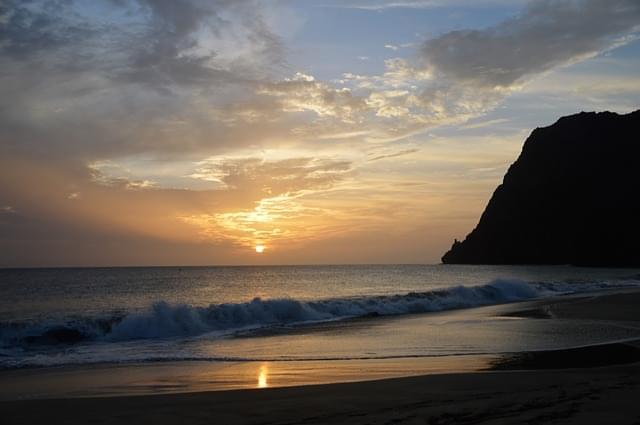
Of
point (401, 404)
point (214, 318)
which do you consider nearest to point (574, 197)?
point (214, 318)

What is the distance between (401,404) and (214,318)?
18835 mm

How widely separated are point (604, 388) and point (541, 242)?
13536cm

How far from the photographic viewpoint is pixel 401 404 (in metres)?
9.02

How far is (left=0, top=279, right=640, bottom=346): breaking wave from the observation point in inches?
877

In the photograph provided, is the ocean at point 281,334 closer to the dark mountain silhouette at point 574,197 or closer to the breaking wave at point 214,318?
the breaking wave at point 214,318

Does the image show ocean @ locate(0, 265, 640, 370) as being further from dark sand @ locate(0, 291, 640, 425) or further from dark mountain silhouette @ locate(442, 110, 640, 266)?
dark mountain silhouette @ locate(442, 110, 640, 266)

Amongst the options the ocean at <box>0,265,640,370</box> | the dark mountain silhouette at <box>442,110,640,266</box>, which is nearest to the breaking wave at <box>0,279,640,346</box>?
the ocean at <box>0,265,640,370</box>

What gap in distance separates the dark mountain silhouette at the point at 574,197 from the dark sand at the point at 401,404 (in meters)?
128

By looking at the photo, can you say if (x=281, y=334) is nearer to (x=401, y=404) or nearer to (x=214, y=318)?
(x=214, y=318)

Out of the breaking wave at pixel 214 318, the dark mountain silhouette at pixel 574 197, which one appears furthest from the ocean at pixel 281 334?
the dark mountain silhouette at pixel 574 197

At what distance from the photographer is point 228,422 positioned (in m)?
8.29

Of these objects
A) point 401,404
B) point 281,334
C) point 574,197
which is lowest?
point 281,334

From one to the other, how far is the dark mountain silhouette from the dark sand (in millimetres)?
127589

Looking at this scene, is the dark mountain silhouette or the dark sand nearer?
the dark sand
